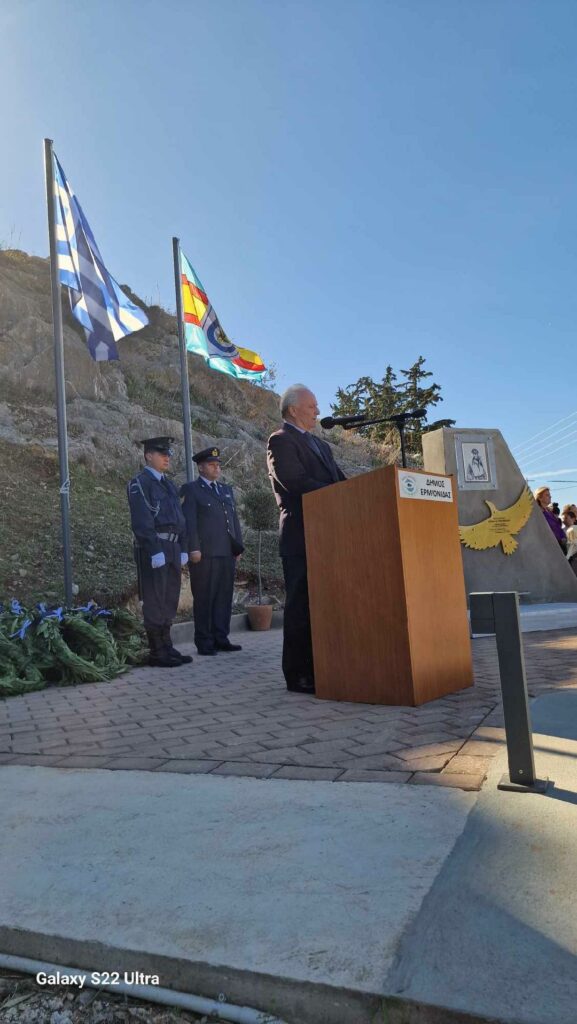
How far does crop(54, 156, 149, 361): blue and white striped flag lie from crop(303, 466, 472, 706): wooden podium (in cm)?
451

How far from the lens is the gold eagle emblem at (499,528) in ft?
25.3

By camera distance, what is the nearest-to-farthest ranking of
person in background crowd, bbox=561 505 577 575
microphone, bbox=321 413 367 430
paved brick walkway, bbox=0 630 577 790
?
paved brick walkway, bbox=0 630 577 790 < microphone, bbox=321 413 367 430 < person in background crowd, bbox=561 505 577 575

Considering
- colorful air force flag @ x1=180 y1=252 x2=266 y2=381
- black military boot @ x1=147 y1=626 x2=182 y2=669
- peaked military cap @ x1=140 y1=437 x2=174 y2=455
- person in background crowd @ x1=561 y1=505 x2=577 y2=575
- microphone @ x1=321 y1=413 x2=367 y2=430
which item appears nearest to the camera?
microphone @ x1=321 y1=413 x2=367 y2=430

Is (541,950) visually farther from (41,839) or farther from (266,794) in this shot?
(41,839)

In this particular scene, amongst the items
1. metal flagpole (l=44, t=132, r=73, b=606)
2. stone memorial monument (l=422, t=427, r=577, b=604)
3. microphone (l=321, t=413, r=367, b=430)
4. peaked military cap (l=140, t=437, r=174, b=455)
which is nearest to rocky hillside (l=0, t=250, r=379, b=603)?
metal flagpole (l=44, t=132, r=73, b=606)

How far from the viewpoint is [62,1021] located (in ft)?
4.11

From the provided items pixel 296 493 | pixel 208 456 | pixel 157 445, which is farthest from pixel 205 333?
pixel 296 493

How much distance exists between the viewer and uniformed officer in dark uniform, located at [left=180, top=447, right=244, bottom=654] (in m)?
6.56

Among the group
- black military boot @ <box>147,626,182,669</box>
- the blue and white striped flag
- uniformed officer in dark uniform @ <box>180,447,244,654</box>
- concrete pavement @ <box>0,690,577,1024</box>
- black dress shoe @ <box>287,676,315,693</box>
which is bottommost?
concrete pavement @ <box>0,690,577,1024</box>

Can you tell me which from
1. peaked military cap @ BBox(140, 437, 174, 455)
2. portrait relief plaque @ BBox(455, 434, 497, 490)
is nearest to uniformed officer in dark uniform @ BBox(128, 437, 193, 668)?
peaked military cap @ BBox(140, 437, 174, 455)

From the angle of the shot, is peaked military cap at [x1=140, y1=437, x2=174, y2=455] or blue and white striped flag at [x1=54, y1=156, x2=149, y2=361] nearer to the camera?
peaked military cap at [x1=140, y1=437, x2=174, y2=455]

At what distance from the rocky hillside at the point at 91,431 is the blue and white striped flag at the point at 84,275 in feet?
9.44

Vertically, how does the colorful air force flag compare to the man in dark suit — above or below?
above

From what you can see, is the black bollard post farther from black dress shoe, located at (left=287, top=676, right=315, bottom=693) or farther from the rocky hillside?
the rocky hillside
